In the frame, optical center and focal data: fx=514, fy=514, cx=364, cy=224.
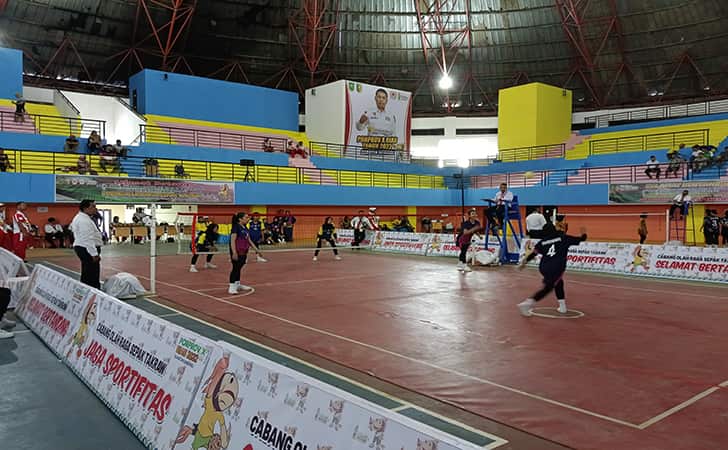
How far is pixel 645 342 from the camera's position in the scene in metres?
8.09

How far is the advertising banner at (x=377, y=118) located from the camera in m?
41.2

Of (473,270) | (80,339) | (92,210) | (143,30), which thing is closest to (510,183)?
(473,270)

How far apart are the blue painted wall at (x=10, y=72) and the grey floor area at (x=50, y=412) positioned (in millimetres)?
31739

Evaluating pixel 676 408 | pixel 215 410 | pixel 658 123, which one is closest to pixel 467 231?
pixel 676 408

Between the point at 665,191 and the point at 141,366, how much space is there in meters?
31.4

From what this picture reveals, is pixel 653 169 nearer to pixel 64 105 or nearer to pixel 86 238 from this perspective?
pixel 86 238

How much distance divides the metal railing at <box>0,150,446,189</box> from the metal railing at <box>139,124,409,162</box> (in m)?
2.73

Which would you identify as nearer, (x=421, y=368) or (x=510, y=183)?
(x=421, y=368)

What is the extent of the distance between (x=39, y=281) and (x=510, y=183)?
34.9 m

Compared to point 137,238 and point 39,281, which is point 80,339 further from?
point 137,238

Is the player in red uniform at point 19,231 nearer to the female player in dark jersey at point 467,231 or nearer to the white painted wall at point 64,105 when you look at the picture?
the female player in dark jersey at point 467,231

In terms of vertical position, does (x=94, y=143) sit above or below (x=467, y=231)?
above

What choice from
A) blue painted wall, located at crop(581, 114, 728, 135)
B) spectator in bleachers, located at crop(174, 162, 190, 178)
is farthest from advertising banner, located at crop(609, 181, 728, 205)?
spectator in bleachers, located at crop(174, 162, 190, 178)

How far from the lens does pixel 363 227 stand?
24734mm
